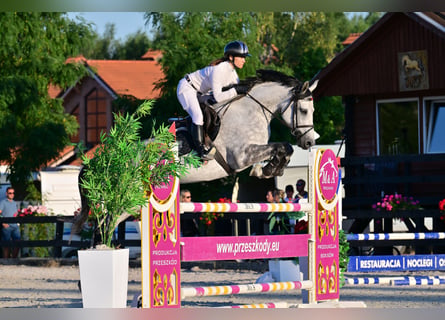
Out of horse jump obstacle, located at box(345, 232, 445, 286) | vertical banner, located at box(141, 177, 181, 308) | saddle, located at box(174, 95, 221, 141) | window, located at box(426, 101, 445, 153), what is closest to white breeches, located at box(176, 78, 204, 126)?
saddle, located at box(174, 95, 221, 141)

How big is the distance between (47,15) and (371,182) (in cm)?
1281

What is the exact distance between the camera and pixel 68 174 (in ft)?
88.3

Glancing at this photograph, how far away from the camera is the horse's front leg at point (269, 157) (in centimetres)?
1089

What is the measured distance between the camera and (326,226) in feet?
30.5

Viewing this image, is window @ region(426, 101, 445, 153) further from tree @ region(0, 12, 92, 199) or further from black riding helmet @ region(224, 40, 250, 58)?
tree @ region(0, 12, 92, 199)

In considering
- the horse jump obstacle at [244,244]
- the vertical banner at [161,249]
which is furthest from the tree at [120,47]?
the vertical banner at [161,249]

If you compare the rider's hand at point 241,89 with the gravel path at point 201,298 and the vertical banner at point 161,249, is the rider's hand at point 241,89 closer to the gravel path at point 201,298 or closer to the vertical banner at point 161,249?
the gravel path at point 201,298

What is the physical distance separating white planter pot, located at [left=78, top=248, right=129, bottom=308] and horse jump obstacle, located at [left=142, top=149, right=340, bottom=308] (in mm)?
179

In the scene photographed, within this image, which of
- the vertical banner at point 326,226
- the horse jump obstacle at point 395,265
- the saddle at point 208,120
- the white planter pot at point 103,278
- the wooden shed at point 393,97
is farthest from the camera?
the wooden shed at point 393,97

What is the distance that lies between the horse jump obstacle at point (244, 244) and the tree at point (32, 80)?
1734 cm

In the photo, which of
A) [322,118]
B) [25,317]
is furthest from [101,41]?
[25,317]

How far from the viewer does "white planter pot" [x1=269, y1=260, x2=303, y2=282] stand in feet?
31.1

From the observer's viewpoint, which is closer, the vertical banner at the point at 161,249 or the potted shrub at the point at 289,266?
the vertical banner at the point at 161,249

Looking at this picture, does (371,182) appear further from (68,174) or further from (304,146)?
(68,174)
